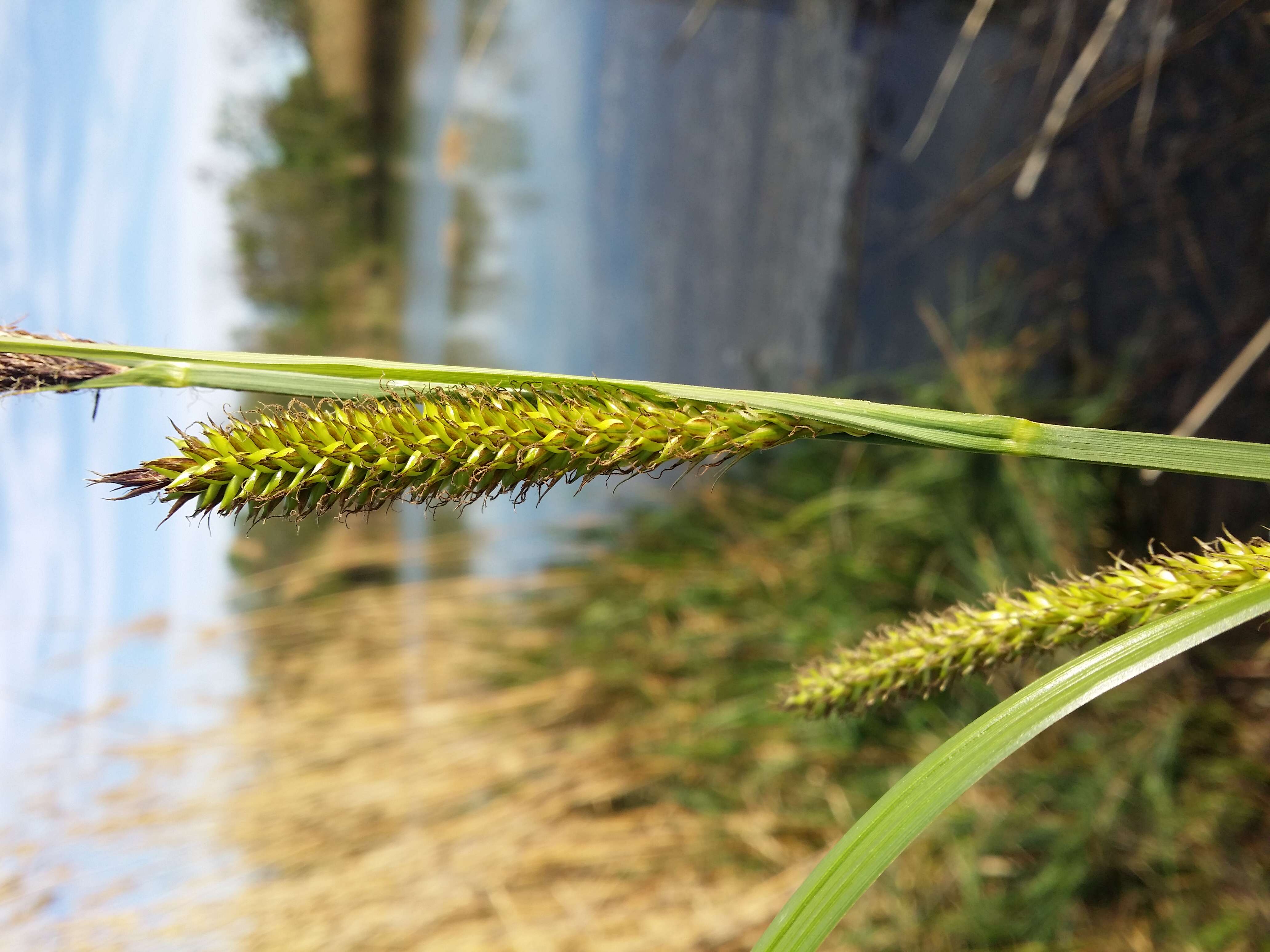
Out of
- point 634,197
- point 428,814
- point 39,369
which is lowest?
point 39,369

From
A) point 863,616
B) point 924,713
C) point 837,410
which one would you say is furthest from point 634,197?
point 837,410

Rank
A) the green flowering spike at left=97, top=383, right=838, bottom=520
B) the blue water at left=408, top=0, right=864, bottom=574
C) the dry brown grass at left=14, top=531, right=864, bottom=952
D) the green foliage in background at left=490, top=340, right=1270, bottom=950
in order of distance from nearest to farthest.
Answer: the green flowering spike at left=97, top=383, right=838, bottom=520
the green foliage in background at left=490, top=340, right=1270, bottom=950
the dry brown grass at left=14, top=531, right=864, bottom=952
the blue water at left=408, top=0, right=864, bottom=574

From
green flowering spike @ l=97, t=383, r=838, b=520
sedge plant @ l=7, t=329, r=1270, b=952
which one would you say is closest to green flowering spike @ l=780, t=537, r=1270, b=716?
sedge plant @ l=7, t=329, r=1270, b=952

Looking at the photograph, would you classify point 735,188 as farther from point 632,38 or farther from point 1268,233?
point 1268,233

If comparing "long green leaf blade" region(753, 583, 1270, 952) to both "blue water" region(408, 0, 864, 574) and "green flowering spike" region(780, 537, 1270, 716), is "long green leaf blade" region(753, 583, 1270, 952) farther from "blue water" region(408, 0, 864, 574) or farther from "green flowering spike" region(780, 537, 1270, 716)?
"blue water" region(408, 0, 864, 574)

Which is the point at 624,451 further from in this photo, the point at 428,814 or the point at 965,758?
the point at 428,814

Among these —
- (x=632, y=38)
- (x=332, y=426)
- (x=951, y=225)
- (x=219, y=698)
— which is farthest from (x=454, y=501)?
(x=632, y=38)

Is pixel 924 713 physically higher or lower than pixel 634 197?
lower
